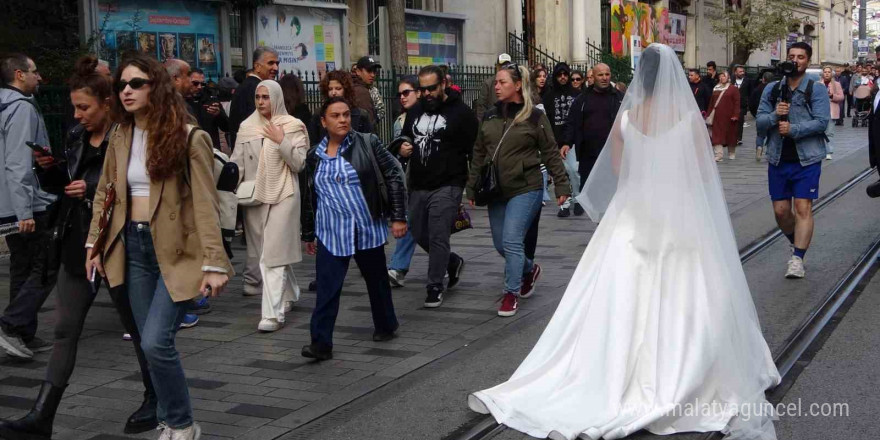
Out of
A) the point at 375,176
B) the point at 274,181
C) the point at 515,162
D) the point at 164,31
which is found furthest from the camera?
the point at 164,31

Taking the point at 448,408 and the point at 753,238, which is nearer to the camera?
the point at 448,408

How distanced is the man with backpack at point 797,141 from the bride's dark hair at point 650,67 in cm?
320

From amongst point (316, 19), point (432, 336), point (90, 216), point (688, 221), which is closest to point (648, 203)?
point (688, 221)

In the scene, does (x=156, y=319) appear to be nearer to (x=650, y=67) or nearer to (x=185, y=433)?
(x=185, y=433)

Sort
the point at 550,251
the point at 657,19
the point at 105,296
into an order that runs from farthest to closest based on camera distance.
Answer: the point at 657,19 < the point at 550,251 < the point at 105,296

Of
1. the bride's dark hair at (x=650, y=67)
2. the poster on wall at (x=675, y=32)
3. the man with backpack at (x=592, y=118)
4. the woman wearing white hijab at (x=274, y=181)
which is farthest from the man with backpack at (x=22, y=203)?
the poster on wall at (x=675, y=32)

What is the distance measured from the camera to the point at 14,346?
6.54 metres

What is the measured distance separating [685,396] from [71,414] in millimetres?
3135

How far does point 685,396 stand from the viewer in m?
4.80

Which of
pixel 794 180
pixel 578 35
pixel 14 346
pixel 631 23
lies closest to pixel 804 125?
pixel 794 180

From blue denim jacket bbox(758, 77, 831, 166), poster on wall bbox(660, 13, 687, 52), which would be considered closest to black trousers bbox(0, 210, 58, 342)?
blue denim jacket bbox(758, 77, 831, 166)

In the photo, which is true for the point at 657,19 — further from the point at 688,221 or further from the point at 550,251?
the point at 688,221

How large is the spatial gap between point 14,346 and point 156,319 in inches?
102

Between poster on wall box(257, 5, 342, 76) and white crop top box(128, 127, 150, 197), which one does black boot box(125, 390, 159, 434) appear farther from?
poster on wall box(257, 5, 342, 76)
